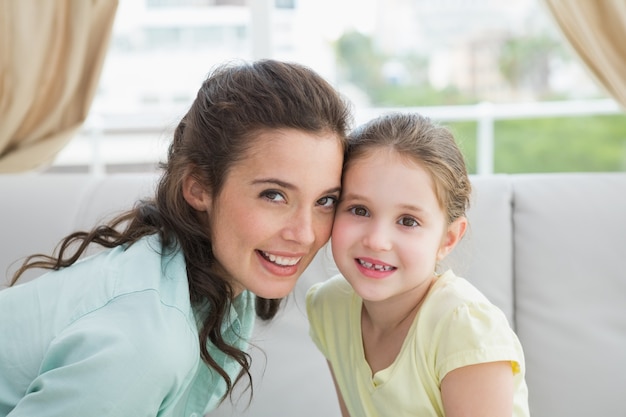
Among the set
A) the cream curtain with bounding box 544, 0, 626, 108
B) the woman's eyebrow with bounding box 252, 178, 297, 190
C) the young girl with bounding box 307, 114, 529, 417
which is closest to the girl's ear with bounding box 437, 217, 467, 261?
the young girl with bounding box 307, 114, 529, 417

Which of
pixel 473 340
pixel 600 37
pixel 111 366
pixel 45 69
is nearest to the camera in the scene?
pixel 111 366

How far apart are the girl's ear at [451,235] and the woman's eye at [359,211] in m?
0.17

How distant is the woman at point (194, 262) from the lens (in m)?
1.32

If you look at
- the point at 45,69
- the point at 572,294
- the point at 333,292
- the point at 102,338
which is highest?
the point at 45,69

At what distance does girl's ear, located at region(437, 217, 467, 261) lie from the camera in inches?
64.1

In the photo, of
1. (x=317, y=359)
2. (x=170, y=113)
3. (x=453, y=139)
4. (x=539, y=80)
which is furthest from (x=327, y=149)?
(x=539, y=80)

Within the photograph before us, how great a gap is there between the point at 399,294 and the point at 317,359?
54cm

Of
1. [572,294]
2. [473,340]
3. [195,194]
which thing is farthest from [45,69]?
[473,340]

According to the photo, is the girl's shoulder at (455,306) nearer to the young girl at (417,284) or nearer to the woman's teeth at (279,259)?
the young girl at (417,284)

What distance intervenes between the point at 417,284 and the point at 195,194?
48cm

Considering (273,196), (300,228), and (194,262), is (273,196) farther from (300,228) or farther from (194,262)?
(194,262)

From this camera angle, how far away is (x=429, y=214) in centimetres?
155

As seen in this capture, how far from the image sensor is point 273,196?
155 centimetres

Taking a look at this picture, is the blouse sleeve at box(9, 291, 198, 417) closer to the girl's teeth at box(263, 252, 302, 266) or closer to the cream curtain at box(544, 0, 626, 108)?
the girl's teeth at box(263, 252, 302, 266)
